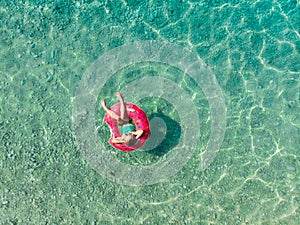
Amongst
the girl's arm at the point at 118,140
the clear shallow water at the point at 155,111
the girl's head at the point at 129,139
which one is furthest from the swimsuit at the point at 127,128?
the clear shallow water at the point at 155,111

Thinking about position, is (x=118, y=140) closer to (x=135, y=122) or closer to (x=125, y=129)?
(x=125, y=129)

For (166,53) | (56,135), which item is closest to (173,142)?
(166,53)

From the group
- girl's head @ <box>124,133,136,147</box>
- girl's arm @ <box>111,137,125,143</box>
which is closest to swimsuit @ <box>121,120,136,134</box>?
girl's head @ <box>124,133,136,147</box>

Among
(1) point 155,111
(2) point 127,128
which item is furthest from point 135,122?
(1) point 155,111

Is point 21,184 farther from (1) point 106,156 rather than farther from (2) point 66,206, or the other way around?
(1) point 106,156

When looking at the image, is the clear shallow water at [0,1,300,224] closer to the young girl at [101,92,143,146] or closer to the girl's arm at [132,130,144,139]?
the young girl at [101,92,143,146]

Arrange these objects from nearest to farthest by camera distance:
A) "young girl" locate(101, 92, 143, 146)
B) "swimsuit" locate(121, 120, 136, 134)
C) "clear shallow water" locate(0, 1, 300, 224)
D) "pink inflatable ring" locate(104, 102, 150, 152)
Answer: "young girl" locate(101, 92, 143, 146)
"swimsuit" locate(121, 120, 136, 134)
"pink inflatable ring" locate(104, 102, 150, 152)
"clear shallow water" locate(0, 1, 300, 224)
